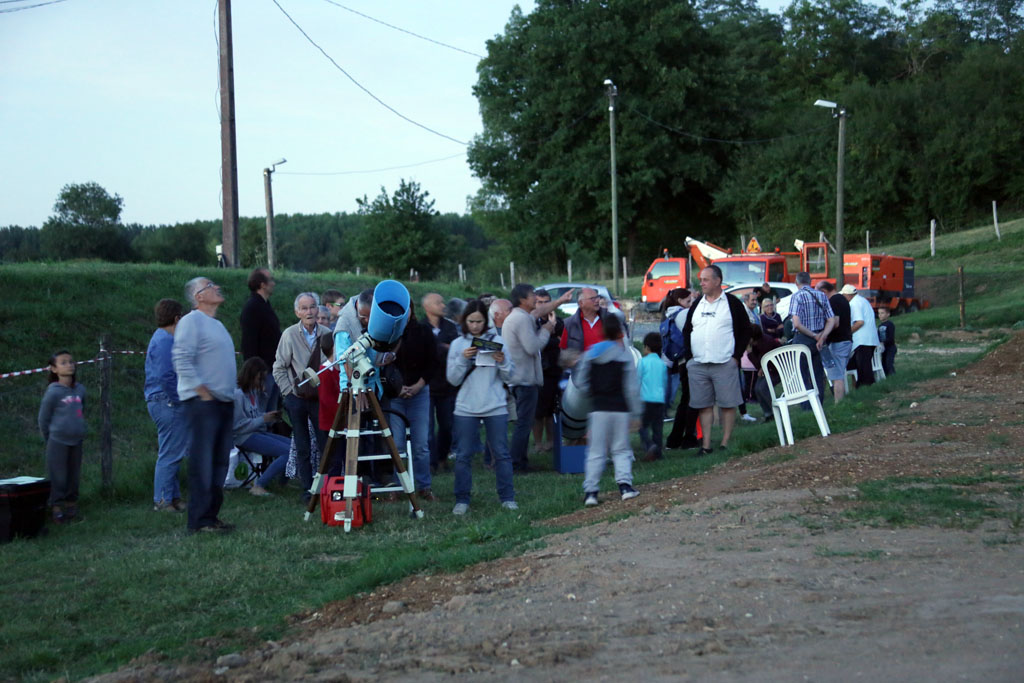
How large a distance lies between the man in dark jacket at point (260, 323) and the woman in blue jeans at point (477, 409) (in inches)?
99.2

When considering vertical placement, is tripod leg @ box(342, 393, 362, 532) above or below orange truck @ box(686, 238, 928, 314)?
below

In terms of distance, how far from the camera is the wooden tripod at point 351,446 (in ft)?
26.4

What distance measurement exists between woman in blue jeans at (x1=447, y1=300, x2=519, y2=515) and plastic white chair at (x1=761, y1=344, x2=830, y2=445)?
11.4ft

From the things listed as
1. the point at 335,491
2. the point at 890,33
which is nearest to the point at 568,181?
the point at 890,33

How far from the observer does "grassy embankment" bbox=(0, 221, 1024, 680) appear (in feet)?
19.1

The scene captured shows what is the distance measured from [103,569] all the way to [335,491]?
1817 millimetres

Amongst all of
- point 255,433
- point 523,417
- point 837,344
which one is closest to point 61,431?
point 255,433

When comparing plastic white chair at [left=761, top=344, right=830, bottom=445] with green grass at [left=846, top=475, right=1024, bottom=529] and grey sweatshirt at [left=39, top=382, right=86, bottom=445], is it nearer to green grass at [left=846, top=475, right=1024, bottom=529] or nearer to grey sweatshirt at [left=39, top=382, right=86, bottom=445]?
green grass at [left=846, top=475, right=1024, bottom=529]

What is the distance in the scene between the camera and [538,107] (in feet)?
181

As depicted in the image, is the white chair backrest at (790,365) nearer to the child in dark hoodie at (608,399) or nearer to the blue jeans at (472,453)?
the child in dark hoodie at (608,399)

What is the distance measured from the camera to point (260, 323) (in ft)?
34.6

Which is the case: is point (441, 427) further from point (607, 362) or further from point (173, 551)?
point (173, 551)

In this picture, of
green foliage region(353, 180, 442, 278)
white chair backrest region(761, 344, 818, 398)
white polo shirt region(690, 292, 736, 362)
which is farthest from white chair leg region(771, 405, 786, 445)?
green foliage region(353, 180, 442, 278)

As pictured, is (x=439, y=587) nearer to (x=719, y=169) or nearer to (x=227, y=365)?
(x=227, y=365)
